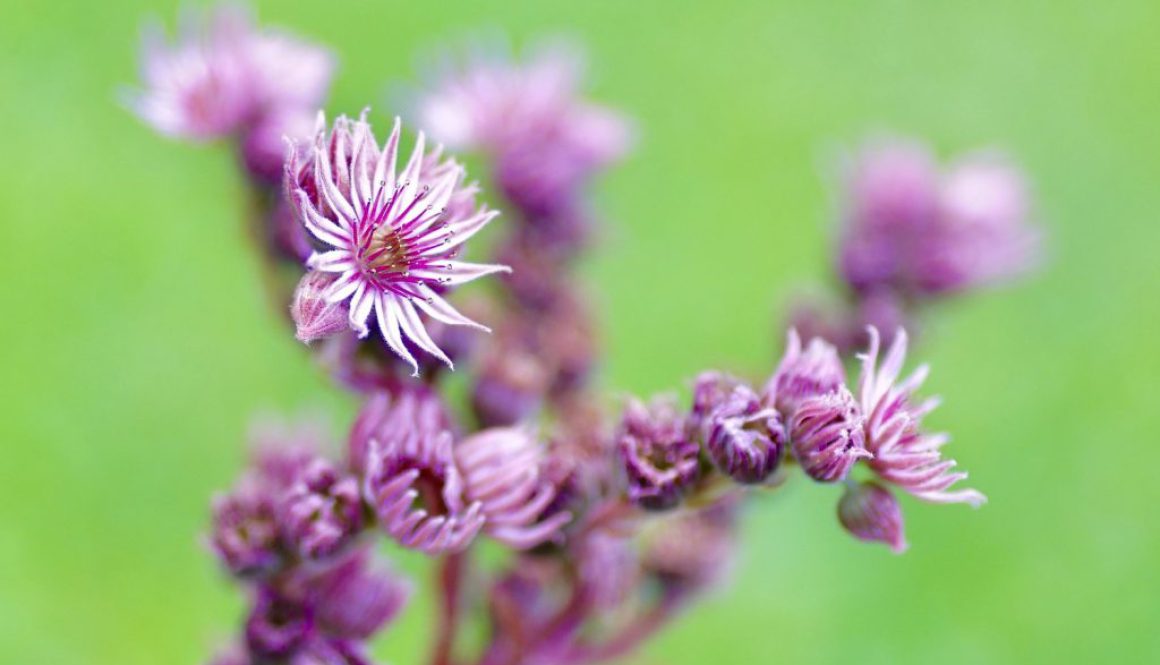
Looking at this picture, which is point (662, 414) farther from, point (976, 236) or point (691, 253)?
point (691, 253)

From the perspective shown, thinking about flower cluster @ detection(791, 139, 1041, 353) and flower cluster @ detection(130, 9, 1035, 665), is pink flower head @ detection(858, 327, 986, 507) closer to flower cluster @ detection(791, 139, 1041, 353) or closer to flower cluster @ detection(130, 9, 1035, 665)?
flower cluster @ detection(130, 9, 1035, 665)

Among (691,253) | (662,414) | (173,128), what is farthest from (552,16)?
(662,414)

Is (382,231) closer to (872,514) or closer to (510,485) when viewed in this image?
(510,485)

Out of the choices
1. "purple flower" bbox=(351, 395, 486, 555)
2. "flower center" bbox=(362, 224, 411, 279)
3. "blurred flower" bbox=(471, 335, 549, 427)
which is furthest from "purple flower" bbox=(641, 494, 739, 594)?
"flower center" bbox=(362, 224, 411, 279)

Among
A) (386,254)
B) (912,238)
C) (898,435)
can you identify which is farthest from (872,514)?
(912,238)

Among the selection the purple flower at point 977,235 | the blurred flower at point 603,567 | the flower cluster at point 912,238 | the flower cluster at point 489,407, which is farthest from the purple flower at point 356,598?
the purple flower at point 977,235

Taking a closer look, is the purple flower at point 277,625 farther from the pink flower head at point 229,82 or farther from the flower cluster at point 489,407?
the pink flower head at point 229,82
